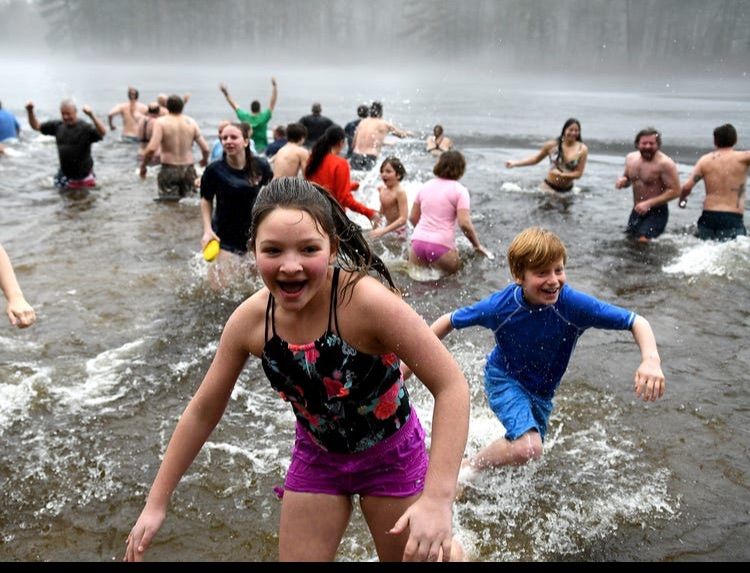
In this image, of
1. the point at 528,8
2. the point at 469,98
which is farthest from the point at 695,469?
the point at 528,8

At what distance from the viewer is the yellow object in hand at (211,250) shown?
584cm

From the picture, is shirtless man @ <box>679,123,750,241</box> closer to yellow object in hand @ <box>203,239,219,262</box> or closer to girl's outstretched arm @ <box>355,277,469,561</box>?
yellow object in hand @ <box>203,239,219,262</box>

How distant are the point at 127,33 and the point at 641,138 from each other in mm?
132525

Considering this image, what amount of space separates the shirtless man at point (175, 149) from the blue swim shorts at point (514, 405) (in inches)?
336

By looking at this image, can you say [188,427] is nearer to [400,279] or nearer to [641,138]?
[400,279]

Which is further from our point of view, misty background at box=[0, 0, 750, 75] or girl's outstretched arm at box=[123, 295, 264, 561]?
misty background at box=[0, 0, 750, 75]

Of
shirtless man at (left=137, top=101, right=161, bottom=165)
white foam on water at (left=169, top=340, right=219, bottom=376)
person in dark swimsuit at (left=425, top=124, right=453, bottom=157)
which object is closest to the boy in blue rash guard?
white foam on water at (left=169, top=340, right=219, bottom=376)

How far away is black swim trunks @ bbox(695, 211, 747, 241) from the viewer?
8.40 m

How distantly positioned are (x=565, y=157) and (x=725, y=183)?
3437 mm

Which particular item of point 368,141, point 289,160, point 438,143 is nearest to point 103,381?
point 289,160

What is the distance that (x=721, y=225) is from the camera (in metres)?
8.50

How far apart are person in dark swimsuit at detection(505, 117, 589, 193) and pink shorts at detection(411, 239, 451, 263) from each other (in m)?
4.04

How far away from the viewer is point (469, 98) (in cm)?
4428

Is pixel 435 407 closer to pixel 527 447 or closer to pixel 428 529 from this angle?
pixel 428 529
